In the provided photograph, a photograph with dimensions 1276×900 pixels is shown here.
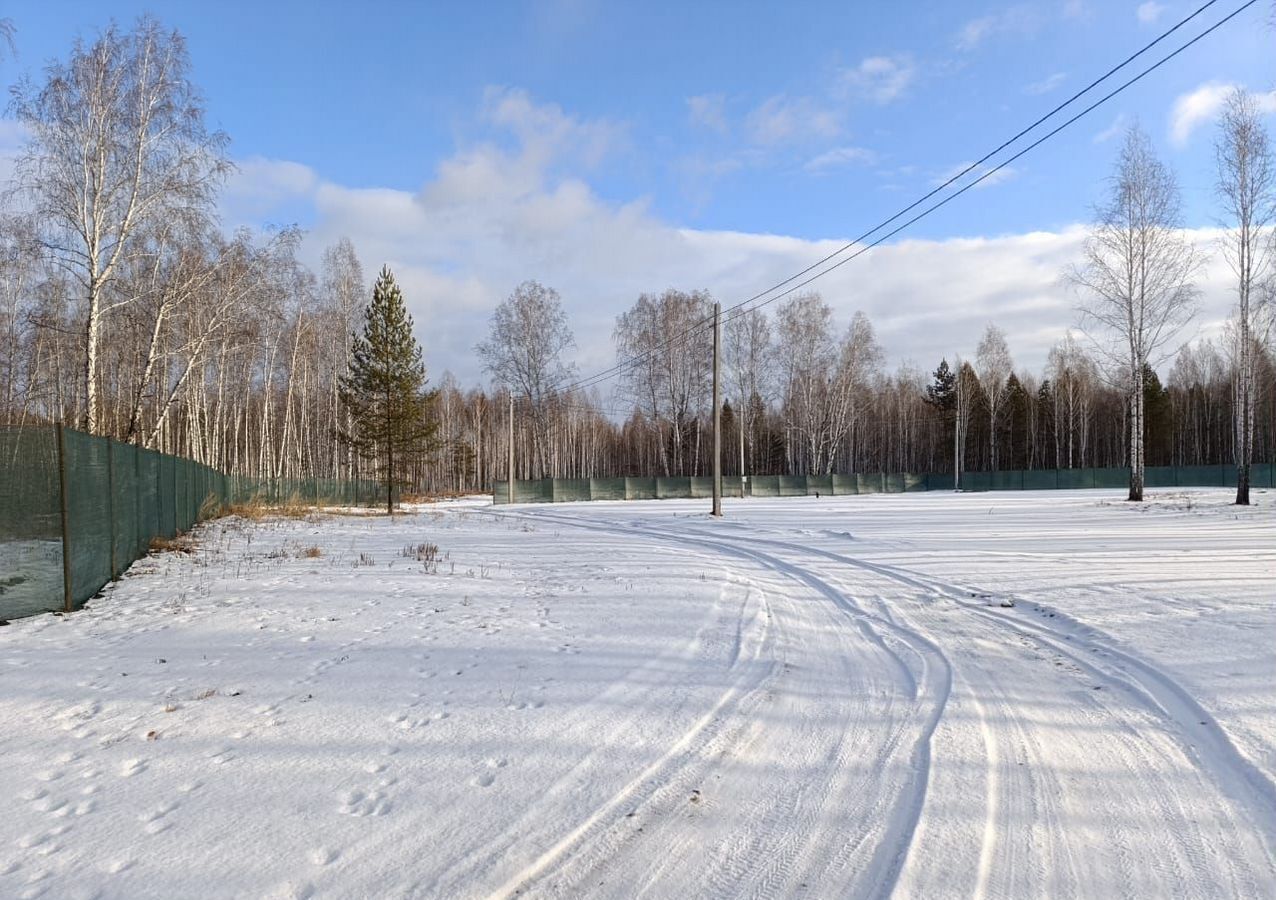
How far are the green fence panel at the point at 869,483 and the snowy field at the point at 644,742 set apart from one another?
43788 millimetres

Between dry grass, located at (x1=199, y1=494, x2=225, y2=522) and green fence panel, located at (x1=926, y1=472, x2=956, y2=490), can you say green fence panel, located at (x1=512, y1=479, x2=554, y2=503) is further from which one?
green fence panel, located at (x1=926, y1=472, x2=956, y2=490)

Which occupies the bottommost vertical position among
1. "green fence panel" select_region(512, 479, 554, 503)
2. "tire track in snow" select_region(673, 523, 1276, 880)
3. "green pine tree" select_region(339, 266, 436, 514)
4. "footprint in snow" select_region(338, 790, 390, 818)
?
"green fence panel" select_region(512, 479, 554, 503)

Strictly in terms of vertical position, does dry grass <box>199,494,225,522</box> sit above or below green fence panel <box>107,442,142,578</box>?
below

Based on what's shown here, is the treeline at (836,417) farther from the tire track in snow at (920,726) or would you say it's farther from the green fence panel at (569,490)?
the tire track in snow at (920,726)

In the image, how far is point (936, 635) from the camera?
6.78 metres

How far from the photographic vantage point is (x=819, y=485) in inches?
1938

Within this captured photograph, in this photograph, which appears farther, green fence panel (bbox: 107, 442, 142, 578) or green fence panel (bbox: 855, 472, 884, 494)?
green fence panel (bbox: 855, 472, 884, 494)

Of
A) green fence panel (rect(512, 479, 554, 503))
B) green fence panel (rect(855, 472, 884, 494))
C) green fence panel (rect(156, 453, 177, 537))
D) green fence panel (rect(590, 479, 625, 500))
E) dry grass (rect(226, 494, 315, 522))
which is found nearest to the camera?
green fence panel (rect(156, 453, 177, 537))

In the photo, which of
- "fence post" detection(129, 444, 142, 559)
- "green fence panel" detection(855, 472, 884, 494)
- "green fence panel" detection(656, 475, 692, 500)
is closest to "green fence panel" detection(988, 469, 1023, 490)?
"green fence panel" detection(855, 472, 884, 494)

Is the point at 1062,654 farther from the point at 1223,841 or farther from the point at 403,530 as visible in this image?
the point at 403,530

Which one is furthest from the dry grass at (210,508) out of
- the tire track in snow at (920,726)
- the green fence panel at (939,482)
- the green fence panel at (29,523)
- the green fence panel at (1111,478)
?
the green fence panel at (1111,478)

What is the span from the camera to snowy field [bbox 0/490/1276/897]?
9.20ft

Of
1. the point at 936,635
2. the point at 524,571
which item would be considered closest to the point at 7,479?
the point at 524,571

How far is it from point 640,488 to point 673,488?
2323 mm
